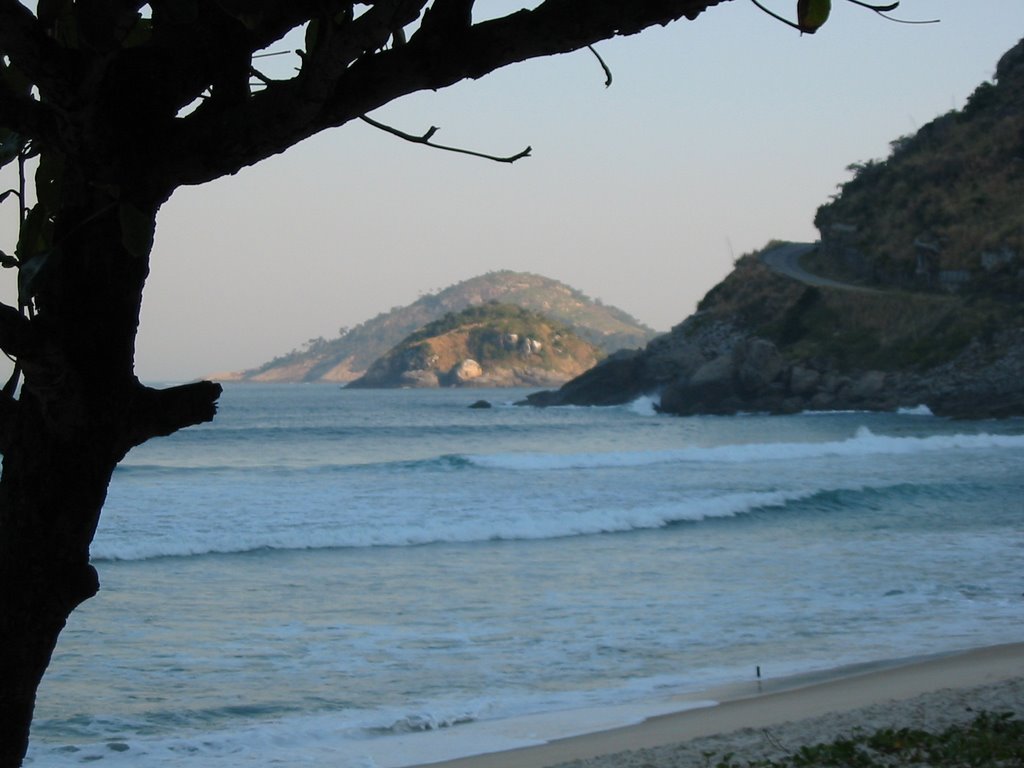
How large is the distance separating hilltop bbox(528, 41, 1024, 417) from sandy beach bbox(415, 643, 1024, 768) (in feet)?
151

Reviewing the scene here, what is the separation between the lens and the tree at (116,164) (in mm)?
2252

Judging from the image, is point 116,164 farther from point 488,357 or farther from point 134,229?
point 488,357

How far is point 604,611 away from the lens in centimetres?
1116

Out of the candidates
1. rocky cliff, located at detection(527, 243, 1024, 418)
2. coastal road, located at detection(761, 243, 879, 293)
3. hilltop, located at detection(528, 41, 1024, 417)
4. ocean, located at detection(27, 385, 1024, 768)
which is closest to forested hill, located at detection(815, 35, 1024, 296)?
hilltop, located at detection(528, 41, 1024, 417)

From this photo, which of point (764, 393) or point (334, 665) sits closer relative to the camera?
point (334, 665)

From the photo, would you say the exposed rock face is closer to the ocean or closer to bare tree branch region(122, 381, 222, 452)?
the ocean

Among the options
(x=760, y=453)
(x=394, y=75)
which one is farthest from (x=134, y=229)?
(x=760, y=453)

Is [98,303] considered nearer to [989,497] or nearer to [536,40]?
[536,40]

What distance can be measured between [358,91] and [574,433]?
153 feet

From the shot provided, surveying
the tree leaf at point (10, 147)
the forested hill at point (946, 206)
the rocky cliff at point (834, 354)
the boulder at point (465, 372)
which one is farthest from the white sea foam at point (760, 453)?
the boulder at point (465, 372)

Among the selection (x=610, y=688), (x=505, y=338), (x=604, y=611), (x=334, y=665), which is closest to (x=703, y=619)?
(x=604, y=611)

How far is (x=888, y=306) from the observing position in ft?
201

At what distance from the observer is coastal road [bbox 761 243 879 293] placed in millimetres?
67037

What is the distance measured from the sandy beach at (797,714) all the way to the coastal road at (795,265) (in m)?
58.4
